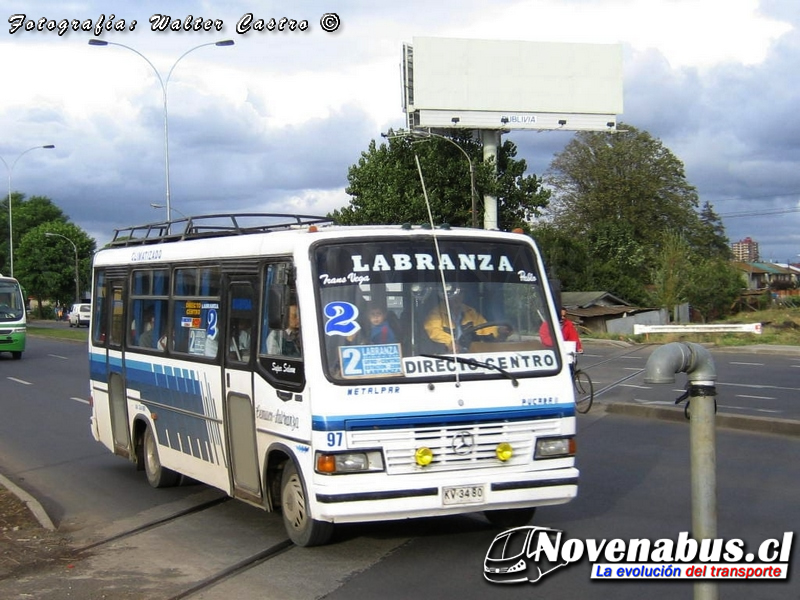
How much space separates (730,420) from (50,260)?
9095cm

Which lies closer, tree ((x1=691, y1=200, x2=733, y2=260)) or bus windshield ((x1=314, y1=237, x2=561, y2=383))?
bus windshield ((x1=314, y1=237, x2=561, y2=383))

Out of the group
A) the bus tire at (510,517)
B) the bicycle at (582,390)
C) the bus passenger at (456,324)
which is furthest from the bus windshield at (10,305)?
the bus passenger at (456,324)

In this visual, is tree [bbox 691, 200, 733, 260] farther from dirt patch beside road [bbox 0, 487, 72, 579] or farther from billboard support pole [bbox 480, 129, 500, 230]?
dirt patch beside road [bbox 0, 487, 72, 579]

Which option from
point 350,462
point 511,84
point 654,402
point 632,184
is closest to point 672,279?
point 511,84

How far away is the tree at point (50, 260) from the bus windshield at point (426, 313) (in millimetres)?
91348

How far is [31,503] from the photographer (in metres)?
9.41

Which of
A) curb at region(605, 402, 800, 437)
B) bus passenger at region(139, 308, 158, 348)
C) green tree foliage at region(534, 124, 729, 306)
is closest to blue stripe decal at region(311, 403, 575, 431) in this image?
bus passenger at region(139, 308, 158, 348)

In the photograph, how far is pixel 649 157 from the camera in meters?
74.8

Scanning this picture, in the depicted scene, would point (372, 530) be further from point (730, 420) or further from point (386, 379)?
point (730, 420)

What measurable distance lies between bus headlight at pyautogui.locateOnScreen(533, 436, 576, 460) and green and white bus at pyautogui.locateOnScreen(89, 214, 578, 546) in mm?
12

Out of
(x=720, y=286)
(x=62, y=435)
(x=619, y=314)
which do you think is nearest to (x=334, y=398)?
(x=62, y=435)

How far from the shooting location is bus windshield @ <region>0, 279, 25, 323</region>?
3275 cm

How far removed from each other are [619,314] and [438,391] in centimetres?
5051

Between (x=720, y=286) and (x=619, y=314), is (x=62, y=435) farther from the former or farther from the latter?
(x=720, y=286)
